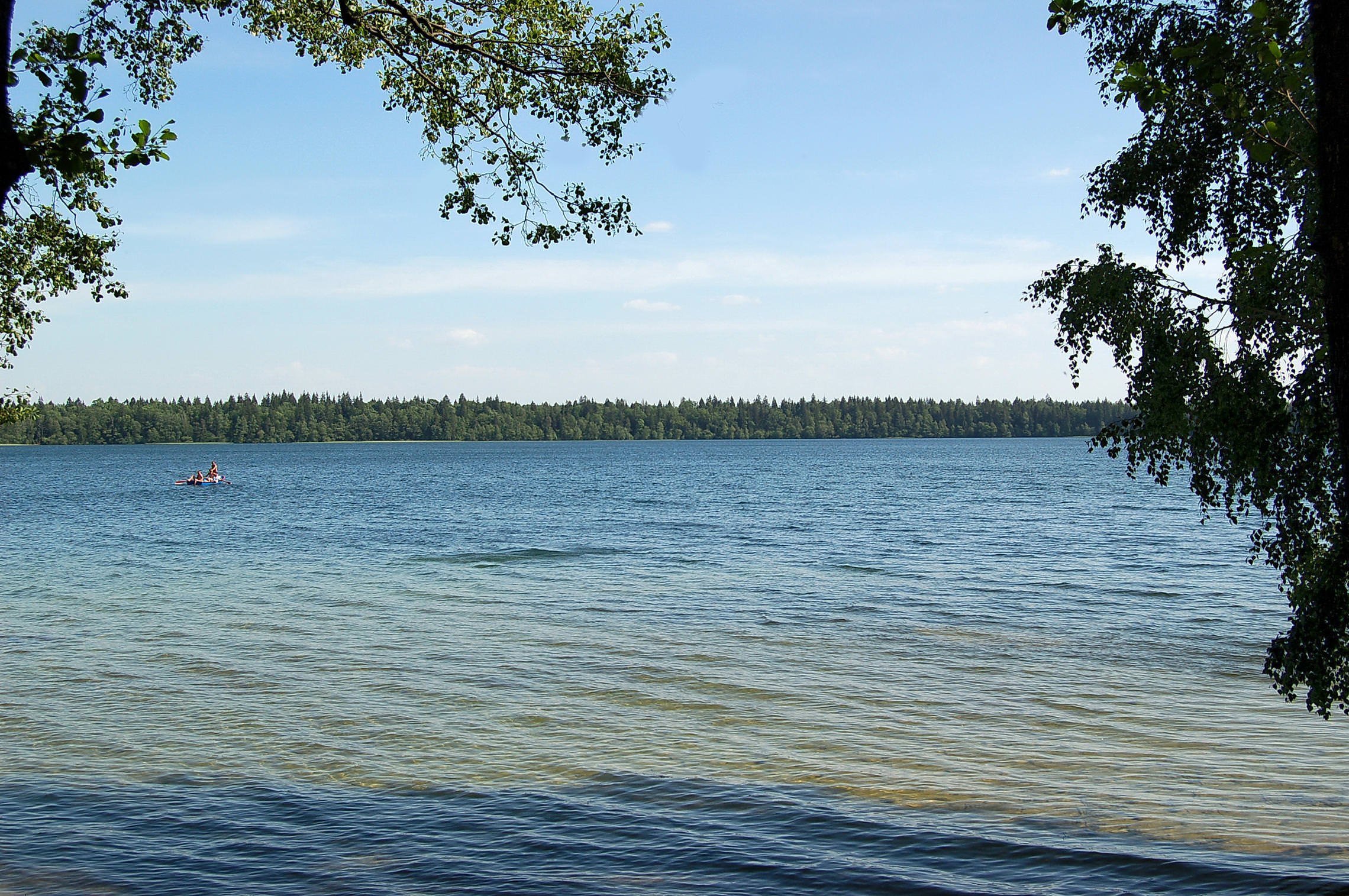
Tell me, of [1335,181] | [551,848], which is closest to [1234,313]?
[1335,181]

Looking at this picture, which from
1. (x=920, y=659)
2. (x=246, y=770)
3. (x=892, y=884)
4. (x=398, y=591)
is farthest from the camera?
(x=398, y=591)

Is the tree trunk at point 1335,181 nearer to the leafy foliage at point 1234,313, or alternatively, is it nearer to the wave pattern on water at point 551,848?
the leafy foliage at point 1234,313

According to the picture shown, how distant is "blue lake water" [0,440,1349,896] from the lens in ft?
33.0

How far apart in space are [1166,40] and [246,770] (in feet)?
42.7

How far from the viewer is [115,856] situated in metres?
10.1

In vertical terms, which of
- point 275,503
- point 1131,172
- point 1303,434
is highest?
point 1131,172

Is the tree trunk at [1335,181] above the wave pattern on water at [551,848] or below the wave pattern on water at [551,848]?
above

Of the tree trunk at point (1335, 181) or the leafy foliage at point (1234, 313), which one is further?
the leafy foliage at point (1234, 313)

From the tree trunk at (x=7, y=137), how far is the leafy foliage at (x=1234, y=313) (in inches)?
305

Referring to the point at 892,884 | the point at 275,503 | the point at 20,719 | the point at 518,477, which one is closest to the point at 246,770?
the point at 20,719

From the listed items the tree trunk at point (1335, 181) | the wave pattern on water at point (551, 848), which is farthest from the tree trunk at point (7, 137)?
the tree trunk at point (1335, 181)

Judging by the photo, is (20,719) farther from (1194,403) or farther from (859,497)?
(859,497)

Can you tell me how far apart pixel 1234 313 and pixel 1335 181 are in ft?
12.9

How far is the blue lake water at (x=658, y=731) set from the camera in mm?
10062
